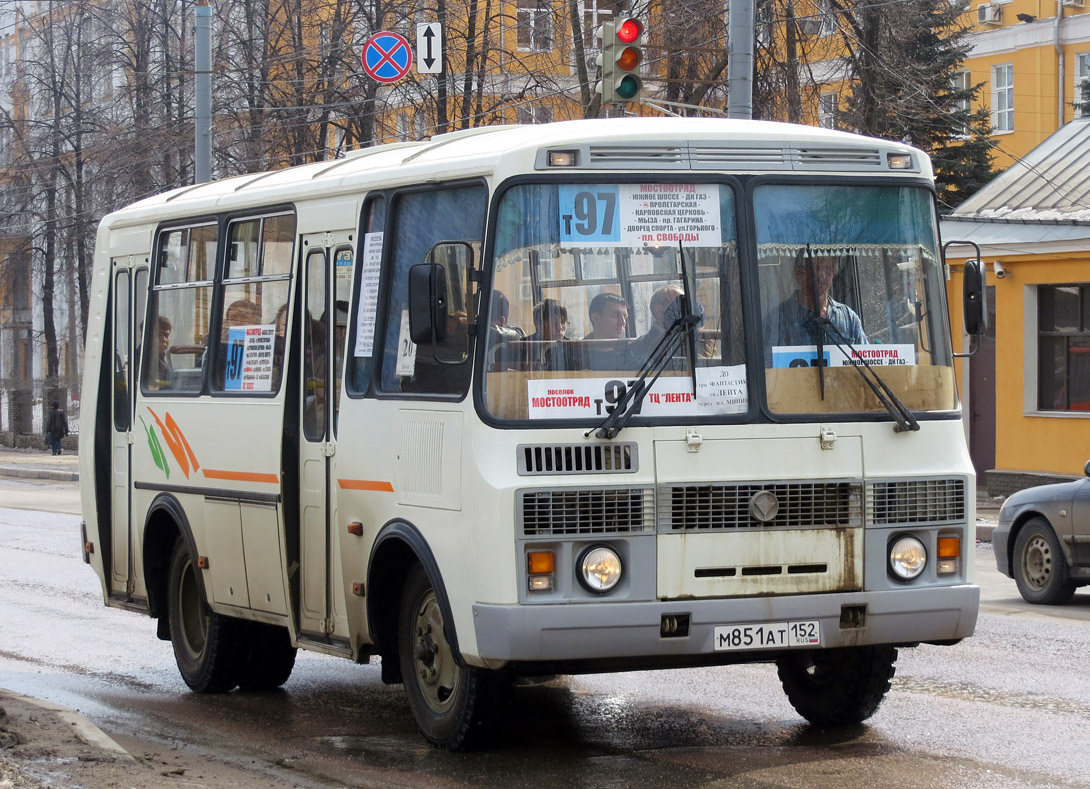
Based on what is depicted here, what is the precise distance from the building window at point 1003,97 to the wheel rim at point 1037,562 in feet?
130

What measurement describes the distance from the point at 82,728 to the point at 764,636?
315cm

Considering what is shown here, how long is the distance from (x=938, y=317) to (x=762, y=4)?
19351 mm

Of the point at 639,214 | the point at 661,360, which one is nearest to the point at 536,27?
the point at 639,214

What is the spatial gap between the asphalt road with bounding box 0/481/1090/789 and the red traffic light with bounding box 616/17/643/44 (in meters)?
7.55

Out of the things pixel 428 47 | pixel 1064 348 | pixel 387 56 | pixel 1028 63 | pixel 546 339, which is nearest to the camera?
pixel 546 339

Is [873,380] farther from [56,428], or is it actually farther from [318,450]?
[56,428]

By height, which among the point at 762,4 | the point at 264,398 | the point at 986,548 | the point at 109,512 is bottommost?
the point at 986,548

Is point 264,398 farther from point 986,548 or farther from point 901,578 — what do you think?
point 986,548

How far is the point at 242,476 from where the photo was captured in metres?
9.52

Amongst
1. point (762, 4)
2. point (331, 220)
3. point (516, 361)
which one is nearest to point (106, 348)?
point (331, 220)

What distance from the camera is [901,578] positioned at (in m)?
7.52

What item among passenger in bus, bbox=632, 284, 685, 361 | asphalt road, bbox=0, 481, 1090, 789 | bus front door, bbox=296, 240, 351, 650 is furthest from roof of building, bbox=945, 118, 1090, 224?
passenger in bus, bbox=632, 284, 685, 361

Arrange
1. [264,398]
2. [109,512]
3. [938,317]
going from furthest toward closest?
[109,512]
[264,398]
[938,317]

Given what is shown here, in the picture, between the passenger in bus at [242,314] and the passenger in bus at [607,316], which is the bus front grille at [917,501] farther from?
the passenger in bus at [242,314]
